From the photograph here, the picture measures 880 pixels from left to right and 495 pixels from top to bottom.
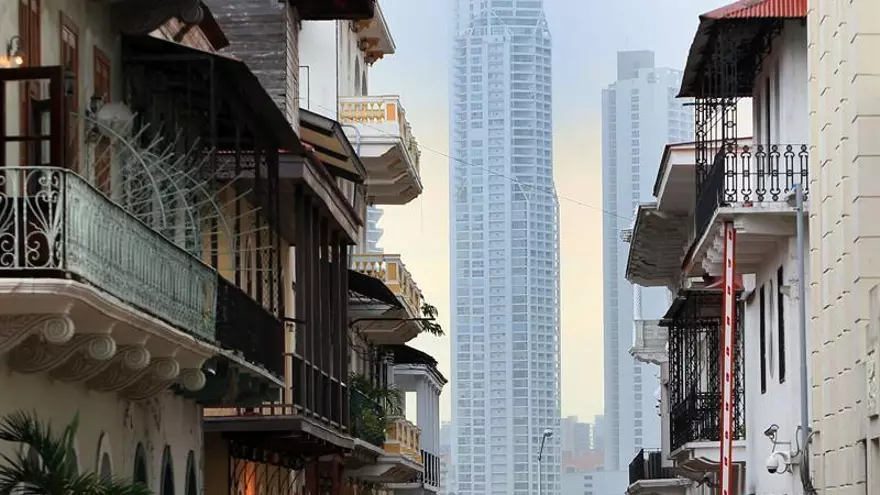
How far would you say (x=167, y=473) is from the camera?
26.2 meters

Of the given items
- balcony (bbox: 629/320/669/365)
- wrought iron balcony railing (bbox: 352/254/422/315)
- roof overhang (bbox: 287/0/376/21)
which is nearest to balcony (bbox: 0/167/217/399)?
roof overhang (bbox: 287/0/376/21)

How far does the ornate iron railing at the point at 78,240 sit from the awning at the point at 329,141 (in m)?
16.2

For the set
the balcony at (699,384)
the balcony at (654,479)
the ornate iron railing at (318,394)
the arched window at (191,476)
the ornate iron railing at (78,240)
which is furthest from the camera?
the balcony at (654,479)

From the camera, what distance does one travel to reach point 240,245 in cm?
3133

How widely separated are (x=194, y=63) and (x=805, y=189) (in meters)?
11.5

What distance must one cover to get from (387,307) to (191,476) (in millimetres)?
20470

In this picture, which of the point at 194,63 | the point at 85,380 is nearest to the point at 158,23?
the point at 194,63

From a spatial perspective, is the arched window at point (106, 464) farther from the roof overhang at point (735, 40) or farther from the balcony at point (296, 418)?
the roof overhang at point (735, 40)

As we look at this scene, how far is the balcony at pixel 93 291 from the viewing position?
54.5 ft

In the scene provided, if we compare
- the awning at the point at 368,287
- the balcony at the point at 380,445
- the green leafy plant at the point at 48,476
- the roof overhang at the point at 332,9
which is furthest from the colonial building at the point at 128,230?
the awning at the point at 368,287

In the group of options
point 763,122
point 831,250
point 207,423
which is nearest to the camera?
point 831,250

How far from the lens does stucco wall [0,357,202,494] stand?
19.1m

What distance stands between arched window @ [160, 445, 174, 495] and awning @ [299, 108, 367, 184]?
35.6ft

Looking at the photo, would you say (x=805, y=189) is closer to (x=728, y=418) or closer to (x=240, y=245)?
(x=728, y=418)
